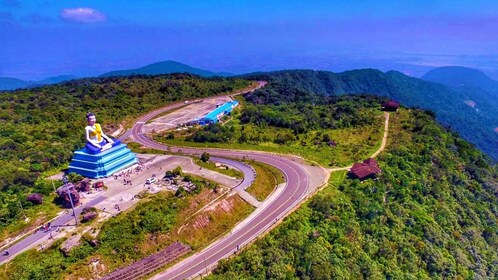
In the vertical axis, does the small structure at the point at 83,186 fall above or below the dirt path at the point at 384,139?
above

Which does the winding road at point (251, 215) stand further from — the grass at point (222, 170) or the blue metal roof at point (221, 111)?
the blue metal roof at point (221, 111)

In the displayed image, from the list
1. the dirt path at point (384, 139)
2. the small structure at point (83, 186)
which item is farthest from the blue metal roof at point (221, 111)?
the small structure at point (83, 186)

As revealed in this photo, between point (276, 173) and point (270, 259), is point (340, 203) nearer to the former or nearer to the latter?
point (276, 173)

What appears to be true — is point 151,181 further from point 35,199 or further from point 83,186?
point 35,199

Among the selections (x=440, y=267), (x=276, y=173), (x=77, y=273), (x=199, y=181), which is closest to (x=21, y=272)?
(x=77, y=273)

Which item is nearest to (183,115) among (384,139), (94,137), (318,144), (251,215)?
(318,144)

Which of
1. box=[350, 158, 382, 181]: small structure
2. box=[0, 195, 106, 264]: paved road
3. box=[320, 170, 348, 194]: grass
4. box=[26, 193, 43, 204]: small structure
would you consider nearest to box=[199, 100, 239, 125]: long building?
box=[320, 170, 348, 194]: grass
